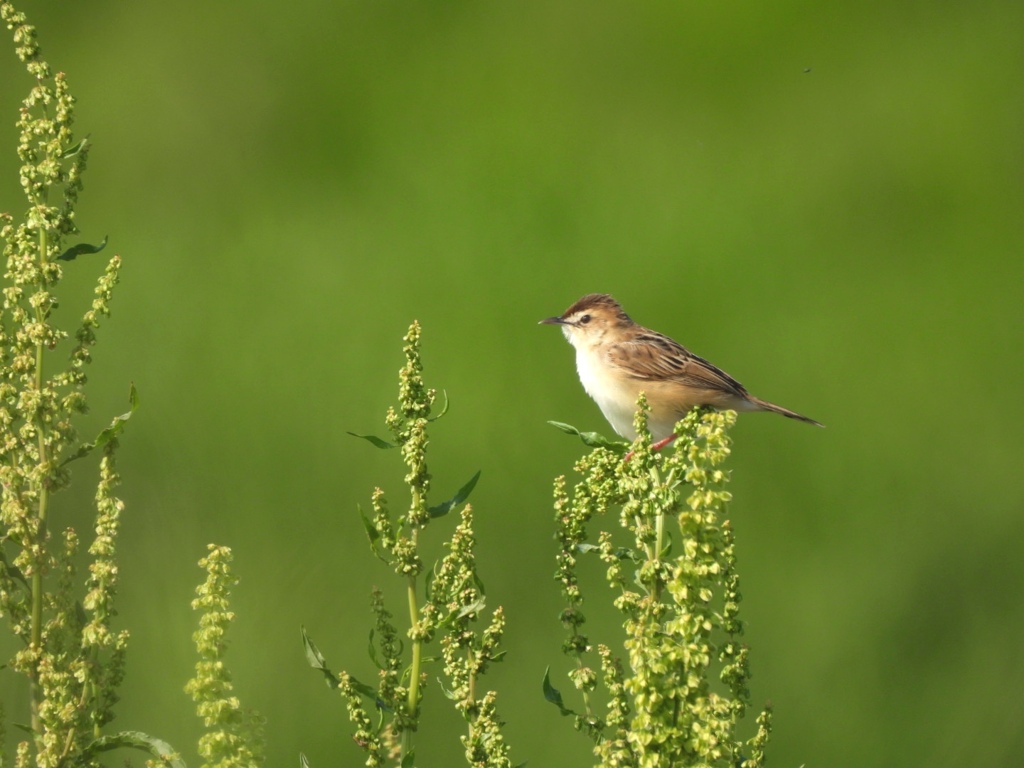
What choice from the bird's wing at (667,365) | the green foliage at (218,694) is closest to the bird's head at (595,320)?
the bird's wing at (667,365)

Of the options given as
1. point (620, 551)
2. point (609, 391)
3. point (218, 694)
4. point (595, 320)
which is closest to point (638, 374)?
point (609, 391)

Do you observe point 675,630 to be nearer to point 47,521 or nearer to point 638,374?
point 47,521

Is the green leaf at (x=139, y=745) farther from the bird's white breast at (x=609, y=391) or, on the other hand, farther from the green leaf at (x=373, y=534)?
the bird's white breast at (x=609, y=391)

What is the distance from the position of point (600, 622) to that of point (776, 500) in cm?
163

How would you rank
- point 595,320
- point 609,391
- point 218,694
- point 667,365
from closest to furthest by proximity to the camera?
point 218,694 < point 609,391 < point 667,365 < point 595,320

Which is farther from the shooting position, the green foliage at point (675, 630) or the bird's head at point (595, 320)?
the bird's head at point (595, 320)

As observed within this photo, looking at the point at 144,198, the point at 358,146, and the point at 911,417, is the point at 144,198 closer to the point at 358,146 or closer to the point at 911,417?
the point at 358,146

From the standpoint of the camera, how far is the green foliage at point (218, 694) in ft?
6.01

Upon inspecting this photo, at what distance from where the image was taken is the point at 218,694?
6.22 feet

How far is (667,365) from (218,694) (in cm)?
387

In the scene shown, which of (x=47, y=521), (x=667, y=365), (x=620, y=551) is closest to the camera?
(x=47, y=521)

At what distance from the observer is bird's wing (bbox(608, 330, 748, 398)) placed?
18.0ft

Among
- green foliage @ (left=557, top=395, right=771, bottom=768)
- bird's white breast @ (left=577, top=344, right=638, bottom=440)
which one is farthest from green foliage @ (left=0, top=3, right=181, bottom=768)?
bird's white breast @ (left=577, top=344, right=638, bottom=440)

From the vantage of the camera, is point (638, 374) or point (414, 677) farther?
point (638, 374)
